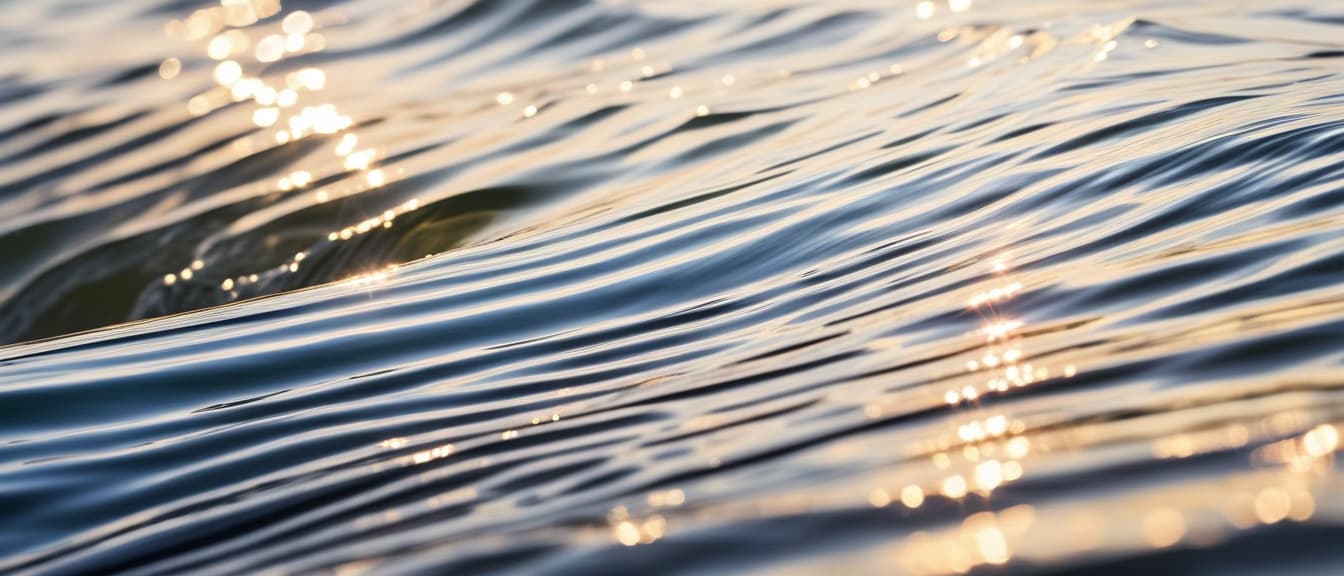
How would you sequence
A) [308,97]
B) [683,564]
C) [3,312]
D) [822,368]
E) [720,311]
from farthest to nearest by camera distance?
[308,97] < [3,312] < [720,311] < [822,368] < [683,564]

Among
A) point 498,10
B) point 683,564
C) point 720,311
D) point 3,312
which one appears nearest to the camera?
point 683,564

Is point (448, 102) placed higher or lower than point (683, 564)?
higher

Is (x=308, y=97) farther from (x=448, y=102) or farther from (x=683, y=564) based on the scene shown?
(x=683, y=564)

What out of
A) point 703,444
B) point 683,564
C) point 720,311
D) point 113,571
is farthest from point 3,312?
point 683,564

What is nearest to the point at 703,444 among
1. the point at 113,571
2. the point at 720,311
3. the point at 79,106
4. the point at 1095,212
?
the point at 113,571

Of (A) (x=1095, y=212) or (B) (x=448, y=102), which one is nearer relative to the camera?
(A) (x=1095, y=212)

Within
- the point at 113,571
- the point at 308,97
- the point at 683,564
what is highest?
the point at 308,97

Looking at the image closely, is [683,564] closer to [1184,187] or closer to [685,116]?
[1184,187]
